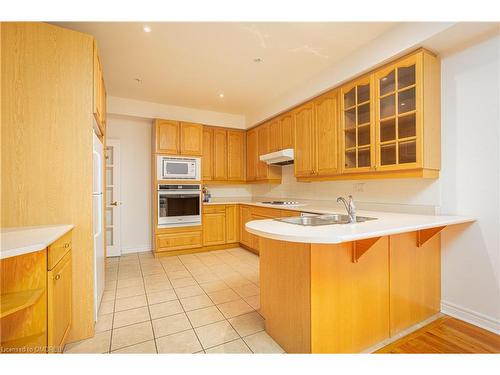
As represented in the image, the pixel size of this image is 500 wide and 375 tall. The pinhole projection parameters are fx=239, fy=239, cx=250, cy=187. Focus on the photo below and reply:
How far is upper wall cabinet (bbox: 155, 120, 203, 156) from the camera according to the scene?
3980 mm

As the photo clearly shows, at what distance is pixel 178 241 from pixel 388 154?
3343 millimetres

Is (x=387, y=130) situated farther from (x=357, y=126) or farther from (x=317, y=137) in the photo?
(x=317, y=137)

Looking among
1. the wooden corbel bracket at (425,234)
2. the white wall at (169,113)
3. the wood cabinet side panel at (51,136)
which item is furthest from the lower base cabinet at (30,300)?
the white wall at (169,113)

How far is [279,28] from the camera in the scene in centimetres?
216

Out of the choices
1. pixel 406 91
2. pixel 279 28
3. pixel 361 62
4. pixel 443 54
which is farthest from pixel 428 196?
pixel 279 28

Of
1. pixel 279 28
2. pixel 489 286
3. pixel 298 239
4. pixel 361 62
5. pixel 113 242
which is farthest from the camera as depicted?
pixel 113 242

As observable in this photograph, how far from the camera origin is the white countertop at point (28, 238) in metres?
1.08

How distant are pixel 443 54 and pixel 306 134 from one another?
1574mm

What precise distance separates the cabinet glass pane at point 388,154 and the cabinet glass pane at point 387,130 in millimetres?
70

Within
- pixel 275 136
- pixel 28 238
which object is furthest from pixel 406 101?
pixel 28 238

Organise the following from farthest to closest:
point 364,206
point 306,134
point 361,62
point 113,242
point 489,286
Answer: point 113,242 < point 306,134 < point 364,206 < point 361,62 < point 489,286

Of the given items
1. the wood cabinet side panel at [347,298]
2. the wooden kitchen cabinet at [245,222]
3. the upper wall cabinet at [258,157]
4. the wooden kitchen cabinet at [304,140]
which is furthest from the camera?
the upper wall cabinet at [258,157]

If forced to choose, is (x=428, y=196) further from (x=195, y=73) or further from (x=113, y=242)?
(x=113, y=242)

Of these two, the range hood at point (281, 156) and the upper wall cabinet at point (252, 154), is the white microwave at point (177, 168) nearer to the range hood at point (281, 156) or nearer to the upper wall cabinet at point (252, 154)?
the upper wall cabinet at point (252, 154)
